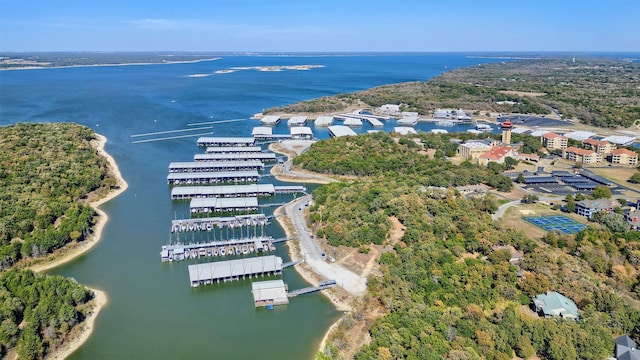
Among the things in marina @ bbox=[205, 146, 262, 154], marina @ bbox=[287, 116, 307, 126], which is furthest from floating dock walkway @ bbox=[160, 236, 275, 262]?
marina @ bbox=[287, 116, 307, 126]

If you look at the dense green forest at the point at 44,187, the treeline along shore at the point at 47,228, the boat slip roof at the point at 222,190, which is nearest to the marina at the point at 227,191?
the boat slip roof at the point at 222,190

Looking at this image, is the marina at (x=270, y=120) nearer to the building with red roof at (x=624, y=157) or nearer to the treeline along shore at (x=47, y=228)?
the treeline along shore at (x=47, y=228)

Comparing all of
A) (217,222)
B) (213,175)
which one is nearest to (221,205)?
(217,222)

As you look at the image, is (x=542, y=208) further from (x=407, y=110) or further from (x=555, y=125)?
(x=407, y=110)

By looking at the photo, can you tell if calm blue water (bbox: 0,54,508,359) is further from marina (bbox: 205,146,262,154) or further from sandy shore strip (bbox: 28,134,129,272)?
marina (bbox: 205,146,262,154)

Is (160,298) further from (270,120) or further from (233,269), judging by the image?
(270,120)

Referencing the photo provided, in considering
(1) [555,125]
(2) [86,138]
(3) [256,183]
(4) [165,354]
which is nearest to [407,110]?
(1) [555,125]
